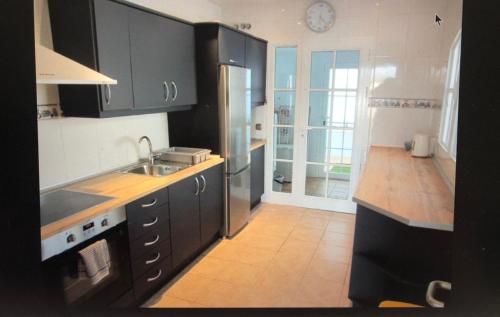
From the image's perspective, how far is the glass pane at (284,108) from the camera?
11.6 ft

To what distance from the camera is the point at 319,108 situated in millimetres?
3441

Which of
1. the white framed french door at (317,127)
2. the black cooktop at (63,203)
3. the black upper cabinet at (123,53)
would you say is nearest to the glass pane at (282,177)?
the white framed french door at (317,127)

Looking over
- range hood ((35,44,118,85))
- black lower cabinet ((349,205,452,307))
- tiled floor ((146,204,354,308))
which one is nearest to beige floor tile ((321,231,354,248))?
tiled floor ((146,204,354,308))

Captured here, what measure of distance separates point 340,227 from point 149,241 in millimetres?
1911

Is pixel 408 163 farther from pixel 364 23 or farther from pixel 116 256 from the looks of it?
pixel 116 256

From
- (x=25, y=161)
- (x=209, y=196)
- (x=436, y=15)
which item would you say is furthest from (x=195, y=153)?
(x=436, y=15)

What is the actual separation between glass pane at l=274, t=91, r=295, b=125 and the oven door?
7.45 ft

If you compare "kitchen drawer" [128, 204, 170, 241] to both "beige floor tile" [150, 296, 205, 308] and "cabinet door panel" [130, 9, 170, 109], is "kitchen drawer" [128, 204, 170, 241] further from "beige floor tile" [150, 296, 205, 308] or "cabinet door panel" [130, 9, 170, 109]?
"cabinet door panel" [130, 9, 170, 109]

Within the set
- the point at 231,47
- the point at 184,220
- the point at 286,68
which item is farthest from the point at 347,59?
the point at 184,220

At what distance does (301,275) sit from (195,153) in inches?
46.6

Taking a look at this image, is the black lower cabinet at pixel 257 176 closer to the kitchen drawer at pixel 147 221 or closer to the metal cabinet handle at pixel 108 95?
the kitchen drawer at pixel 147 221

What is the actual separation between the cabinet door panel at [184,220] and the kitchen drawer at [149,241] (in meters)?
0.07

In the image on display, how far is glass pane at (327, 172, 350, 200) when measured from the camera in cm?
353

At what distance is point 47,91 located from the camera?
1.83m
